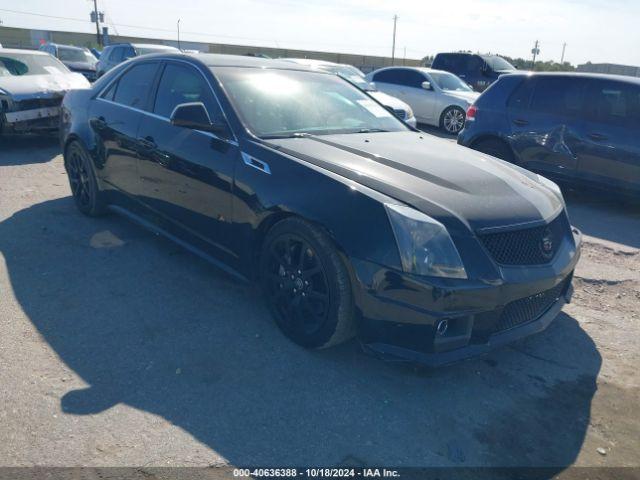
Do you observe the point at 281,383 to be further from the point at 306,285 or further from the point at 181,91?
the point at 181,91

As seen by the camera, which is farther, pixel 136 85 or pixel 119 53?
pixel 119 53

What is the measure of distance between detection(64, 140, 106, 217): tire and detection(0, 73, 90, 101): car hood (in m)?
3.73

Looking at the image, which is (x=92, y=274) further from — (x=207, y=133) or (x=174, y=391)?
(x=174, y=391)

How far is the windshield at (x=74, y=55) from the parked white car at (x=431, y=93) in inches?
437

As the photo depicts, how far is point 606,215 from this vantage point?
6750mm

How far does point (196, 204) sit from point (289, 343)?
4.14 ft

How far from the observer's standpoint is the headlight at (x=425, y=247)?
279cm

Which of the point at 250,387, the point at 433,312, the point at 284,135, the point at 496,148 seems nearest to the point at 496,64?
the point at 496,148

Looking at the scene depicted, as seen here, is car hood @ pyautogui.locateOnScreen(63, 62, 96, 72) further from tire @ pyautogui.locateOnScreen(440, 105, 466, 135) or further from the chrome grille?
the chrome grille

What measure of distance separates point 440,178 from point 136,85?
3033 millimetres

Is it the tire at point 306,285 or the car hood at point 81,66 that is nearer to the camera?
the tire at point 306,285

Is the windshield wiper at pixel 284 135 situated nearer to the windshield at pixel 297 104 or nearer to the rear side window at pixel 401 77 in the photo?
the windshield at pixel 297 104

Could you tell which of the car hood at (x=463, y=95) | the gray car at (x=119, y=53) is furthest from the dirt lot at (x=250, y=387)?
the gray car at (x=119, y=53)

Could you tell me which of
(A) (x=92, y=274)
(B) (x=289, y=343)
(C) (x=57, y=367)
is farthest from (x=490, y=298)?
(A) (x=92, y=274)
